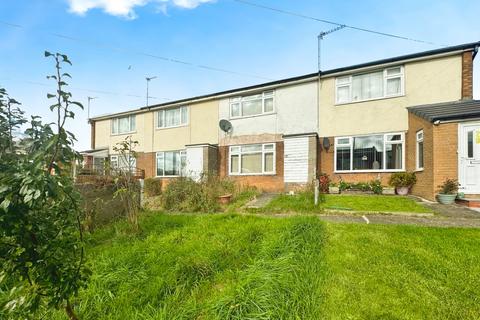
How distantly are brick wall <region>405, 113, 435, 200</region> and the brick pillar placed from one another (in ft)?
6.65

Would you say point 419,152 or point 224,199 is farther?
point 224,199

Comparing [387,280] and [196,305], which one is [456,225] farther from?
[196,305]

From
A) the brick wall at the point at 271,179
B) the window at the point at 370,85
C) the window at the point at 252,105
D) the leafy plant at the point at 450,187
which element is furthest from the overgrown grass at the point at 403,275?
the window at the point at 252,105

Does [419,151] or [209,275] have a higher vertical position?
[419,151]

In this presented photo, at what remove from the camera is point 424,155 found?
9.25 m

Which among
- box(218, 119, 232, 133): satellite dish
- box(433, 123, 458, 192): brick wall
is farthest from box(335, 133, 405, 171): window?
box(218, 119, 232, 133): satellite dish

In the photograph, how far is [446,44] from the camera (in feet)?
35.0

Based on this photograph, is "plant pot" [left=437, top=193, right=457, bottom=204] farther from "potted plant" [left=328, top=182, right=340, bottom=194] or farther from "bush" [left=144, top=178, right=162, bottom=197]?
"bush" [left=144, top=178, right=162, bottom=197]

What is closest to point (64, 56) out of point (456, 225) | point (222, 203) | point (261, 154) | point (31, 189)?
point (31, 189)

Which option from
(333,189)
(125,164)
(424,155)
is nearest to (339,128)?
(333,189)

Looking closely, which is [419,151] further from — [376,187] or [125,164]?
[125,164]

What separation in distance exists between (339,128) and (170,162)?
36.4 feet

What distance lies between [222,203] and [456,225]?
23.6 feet

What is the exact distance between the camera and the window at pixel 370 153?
1102 centimetres
